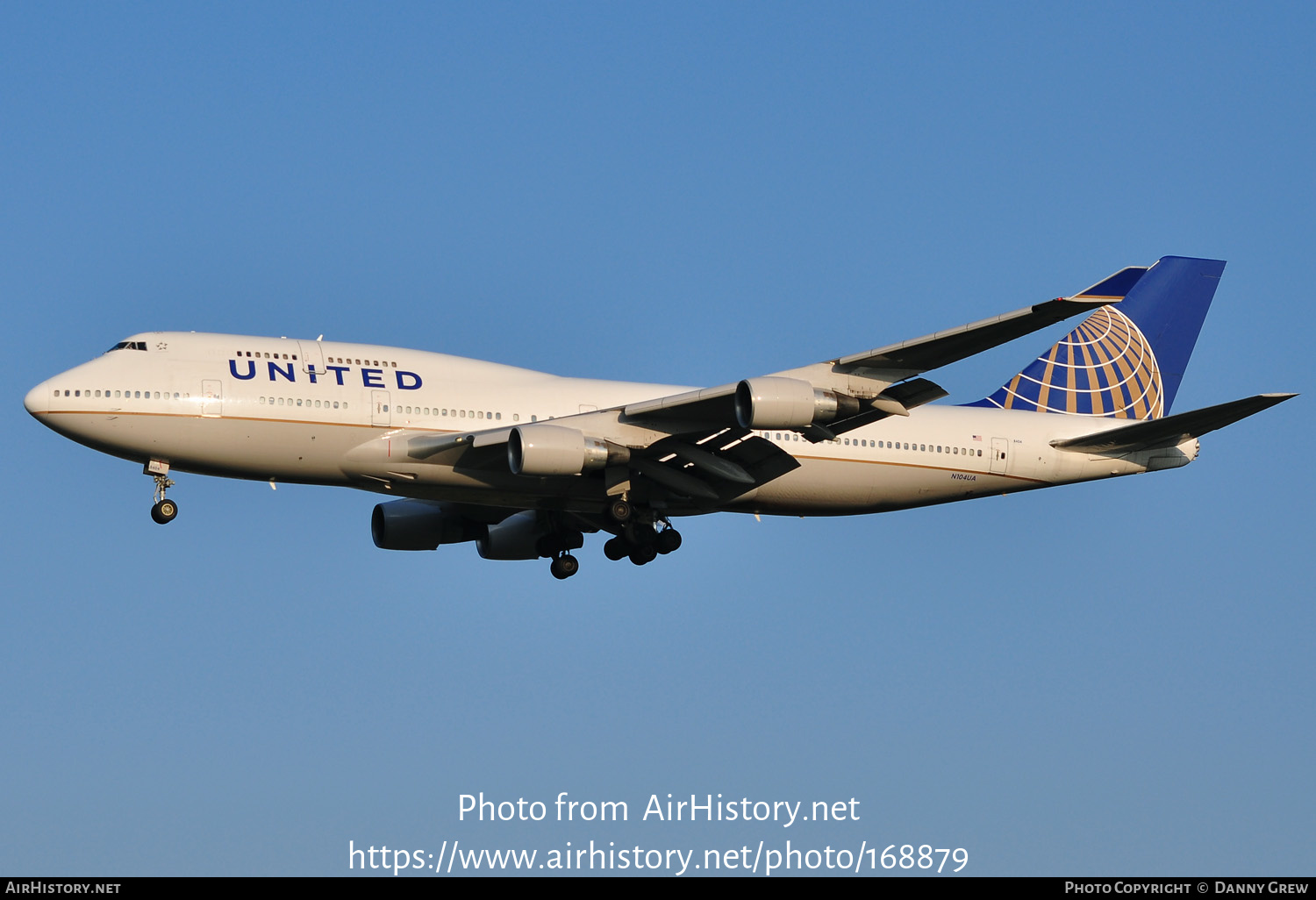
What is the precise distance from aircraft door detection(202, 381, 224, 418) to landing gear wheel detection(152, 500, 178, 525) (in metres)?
2.47

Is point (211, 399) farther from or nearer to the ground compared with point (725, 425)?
farther from the ground

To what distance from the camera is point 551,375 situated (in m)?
36.2

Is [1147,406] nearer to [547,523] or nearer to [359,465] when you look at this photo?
[547,523]

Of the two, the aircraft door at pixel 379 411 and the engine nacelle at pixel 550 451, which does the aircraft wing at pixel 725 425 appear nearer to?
the engine nacelle at pixel 550 451

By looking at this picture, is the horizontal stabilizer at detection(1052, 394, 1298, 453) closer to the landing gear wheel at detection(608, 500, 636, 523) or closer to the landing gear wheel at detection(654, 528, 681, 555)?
the landing gear wheel at detection(654, 528, 681, 555)

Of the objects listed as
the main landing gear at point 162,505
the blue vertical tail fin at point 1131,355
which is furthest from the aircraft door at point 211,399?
the blue vertical tail fin at point 1131,355

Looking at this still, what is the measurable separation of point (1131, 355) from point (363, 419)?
2114 cm

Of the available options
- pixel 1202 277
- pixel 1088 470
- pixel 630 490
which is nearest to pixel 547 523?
pixel 630 490

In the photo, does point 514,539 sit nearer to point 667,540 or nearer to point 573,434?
point 667,540

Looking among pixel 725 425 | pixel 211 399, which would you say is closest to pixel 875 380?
pixel 725 425

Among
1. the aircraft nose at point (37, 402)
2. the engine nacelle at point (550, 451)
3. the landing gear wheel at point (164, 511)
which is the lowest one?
the landing gear wheel at point (164, 511)

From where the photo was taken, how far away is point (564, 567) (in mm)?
38156

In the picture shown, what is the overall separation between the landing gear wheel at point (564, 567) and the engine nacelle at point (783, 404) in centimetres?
813

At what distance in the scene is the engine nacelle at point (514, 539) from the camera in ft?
131
